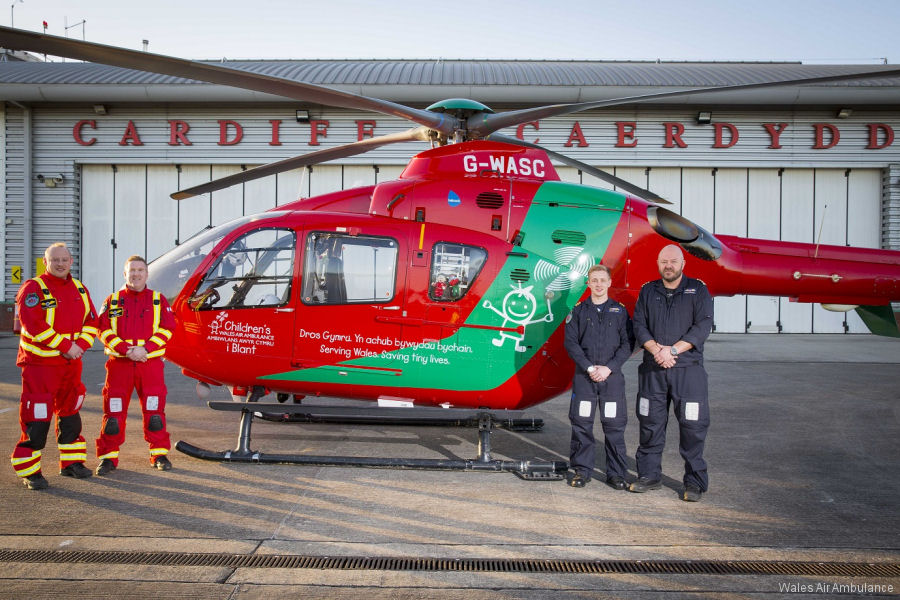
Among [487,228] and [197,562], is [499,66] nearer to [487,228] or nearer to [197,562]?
[487,228]

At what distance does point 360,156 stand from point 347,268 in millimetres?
12118

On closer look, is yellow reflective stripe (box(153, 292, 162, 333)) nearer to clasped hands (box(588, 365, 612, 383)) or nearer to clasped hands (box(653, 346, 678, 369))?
clasped hands (box(588, 365, 612, 383))

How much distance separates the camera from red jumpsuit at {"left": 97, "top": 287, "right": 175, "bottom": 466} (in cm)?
554

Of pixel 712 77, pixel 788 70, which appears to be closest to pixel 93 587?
pixel 712 77

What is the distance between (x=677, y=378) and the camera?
5203mm

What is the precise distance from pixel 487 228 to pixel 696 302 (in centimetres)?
202

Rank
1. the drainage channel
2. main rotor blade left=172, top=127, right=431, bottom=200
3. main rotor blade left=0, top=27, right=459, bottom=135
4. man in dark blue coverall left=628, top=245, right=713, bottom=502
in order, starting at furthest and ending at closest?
main rotor blade left=172, top=127, right=431, bottom=200 → man in dark blue coverall left=628, top=245, right=713, bottom=502 → main rotor blade left=0, top=27, right=459, bottom=135 → the drainage channel

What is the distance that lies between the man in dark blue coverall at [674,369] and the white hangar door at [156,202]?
13561mm

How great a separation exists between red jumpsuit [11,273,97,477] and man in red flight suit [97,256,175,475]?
20 centimetres

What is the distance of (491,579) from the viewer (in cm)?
371

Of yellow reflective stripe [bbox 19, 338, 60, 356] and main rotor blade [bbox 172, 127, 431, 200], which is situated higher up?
main rotor blade [bbox 172, 127, 431, 200]

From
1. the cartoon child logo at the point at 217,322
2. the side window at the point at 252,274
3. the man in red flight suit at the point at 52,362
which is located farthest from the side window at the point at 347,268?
the man in red flight suit at the point at 52,362

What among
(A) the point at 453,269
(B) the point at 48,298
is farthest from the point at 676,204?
(B) the point at 48,298

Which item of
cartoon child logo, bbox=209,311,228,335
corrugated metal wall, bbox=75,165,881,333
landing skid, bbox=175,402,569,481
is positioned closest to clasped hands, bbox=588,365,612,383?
landing skid, bbox=175,402,569,481
